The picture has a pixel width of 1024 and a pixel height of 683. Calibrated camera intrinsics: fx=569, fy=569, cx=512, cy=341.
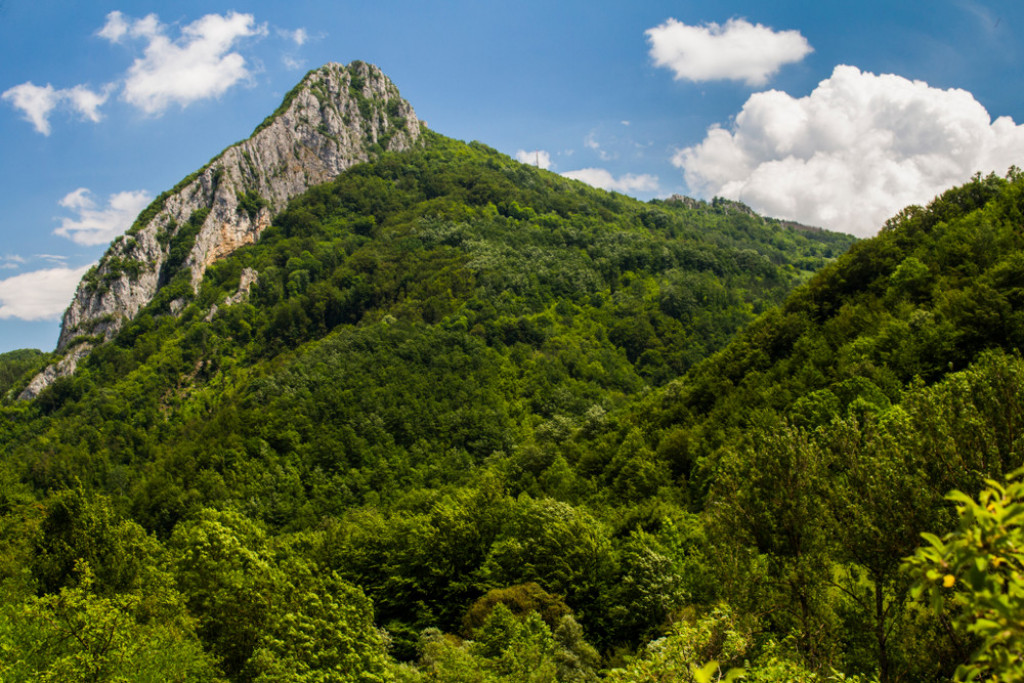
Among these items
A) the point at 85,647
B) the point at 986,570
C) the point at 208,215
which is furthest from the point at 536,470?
the point at 208,215

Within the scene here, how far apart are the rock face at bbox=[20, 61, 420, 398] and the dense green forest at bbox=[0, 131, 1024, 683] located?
6.36 meters

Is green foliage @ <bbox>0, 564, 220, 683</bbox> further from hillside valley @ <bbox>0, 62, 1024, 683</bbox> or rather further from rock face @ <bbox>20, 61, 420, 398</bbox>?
rock face @ <bbox>20, 61, 420, 398</bbox>

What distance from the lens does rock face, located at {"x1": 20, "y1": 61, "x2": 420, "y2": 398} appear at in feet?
454

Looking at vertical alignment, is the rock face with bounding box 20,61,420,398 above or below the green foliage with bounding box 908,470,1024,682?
above

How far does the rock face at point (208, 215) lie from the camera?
138375mm

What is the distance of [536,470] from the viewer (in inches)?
2329

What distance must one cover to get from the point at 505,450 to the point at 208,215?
11832 centimetres

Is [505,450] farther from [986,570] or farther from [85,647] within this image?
[986,570]

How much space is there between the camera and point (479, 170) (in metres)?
190

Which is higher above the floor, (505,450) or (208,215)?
(208,215)

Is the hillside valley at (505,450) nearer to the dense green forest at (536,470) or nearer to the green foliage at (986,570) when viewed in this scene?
the green foliage at (986,570)

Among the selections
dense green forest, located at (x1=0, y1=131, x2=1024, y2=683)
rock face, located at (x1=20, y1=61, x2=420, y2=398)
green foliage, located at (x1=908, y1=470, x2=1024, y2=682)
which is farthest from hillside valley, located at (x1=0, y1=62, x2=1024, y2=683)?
rock face, located at (x1=20, y1=61, x2=420, y2=398)

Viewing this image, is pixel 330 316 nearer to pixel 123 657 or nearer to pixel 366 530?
pixel 366 530

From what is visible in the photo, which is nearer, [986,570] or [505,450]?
[986,570]
